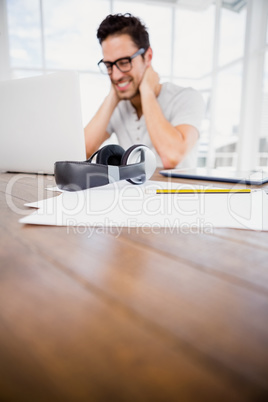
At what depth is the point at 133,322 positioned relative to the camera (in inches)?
5.5

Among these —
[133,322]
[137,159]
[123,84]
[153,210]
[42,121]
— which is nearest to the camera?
[133,322]

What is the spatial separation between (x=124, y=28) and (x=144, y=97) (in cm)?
36

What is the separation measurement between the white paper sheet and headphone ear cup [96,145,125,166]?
0.53 feet

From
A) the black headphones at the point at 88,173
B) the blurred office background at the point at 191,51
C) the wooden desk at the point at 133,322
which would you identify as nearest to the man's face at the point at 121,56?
the black headphones at the point at 88,173

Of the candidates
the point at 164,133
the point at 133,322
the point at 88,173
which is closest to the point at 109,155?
the point at 88,173

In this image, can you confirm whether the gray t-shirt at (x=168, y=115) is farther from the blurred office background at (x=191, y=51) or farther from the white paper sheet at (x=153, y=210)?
the blurred office background at (x=191, y=51)

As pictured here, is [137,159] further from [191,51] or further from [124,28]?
[191,51]

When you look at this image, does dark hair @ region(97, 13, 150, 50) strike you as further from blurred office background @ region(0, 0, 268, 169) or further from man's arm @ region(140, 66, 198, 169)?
A: blurred office background @ region(0, 0, 268, 169)

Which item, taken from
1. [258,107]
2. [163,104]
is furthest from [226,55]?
[163,104]

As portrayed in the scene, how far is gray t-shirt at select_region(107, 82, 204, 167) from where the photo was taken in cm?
136

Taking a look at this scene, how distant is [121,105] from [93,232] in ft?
4.78

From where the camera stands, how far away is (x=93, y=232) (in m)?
0.29

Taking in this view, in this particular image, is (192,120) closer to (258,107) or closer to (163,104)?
(163,104)

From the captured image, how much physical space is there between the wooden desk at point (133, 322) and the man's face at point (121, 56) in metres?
1.25
